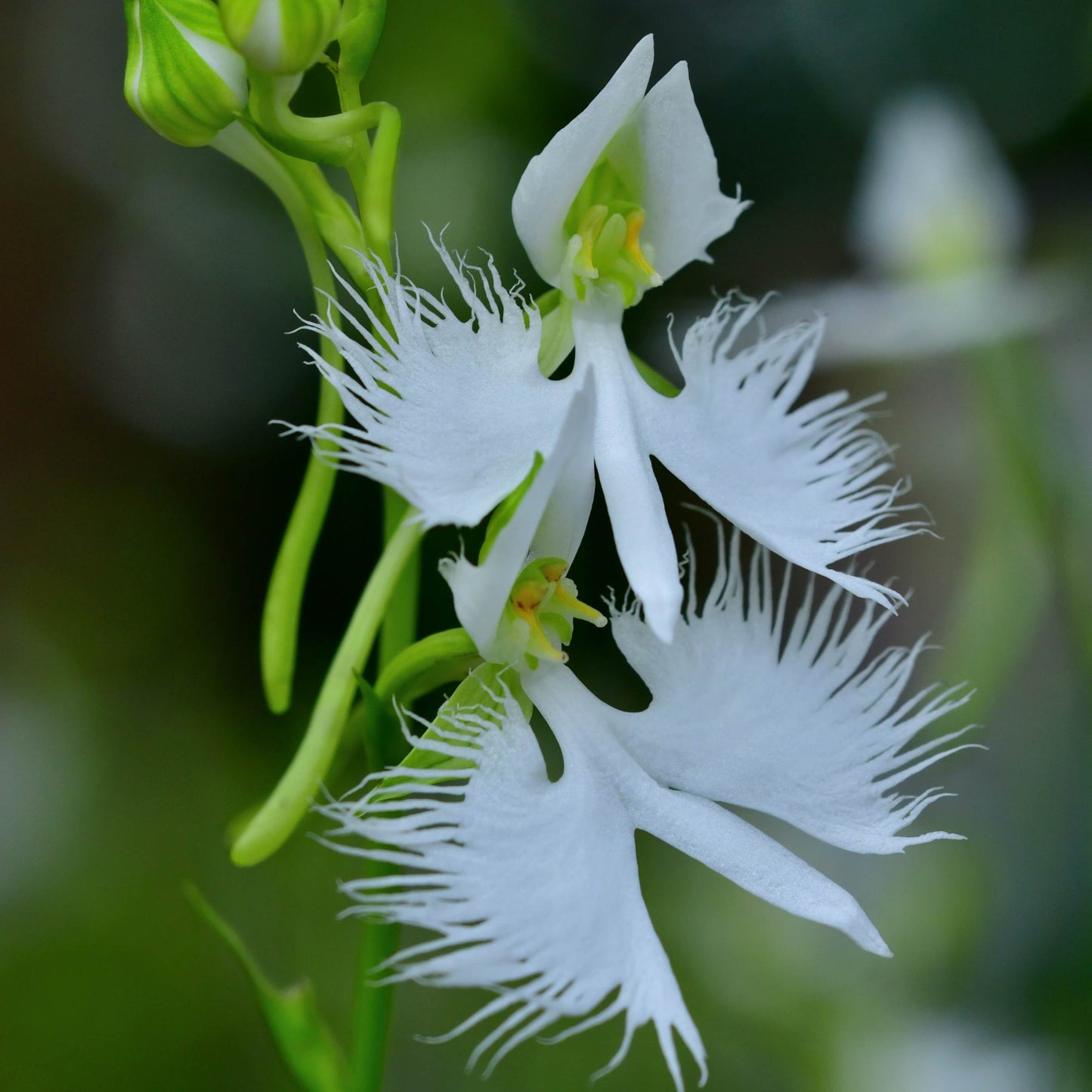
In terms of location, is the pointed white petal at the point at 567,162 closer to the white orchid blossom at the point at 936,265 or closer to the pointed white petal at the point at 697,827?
the pointed white petal at the point at 697,827

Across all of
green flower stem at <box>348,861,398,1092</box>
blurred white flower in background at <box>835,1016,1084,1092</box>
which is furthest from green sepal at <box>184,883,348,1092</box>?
blurred white flower in background at <box>835,1016,1084,1092</box>

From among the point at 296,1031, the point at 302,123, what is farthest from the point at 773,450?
the point at 296,1031

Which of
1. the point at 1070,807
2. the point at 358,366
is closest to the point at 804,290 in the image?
the point at 1070,807

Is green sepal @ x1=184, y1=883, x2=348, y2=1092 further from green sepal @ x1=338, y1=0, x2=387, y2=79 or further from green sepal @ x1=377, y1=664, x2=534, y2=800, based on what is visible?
green sepal @ x1=338, y1=0, x2=387, y2=79

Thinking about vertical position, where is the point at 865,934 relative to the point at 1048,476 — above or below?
below

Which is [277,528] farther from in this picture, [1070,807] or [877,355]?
[1070,807]

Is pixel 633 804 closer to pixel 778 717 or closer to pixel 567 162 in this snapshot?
pixel 778 717
